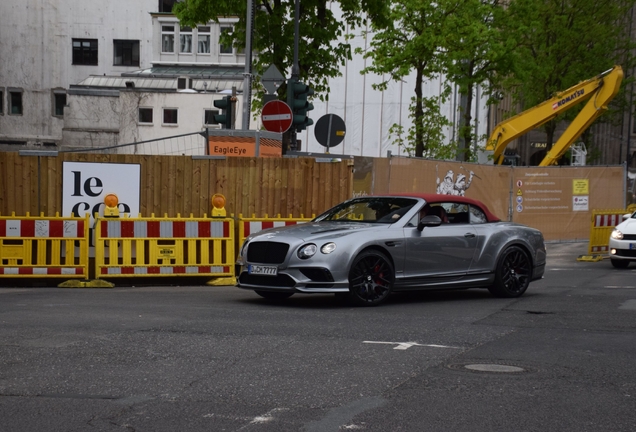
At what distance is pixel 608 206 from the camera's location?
33.2m

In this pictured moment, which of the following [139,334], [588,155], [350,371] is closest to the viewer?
[350,371]

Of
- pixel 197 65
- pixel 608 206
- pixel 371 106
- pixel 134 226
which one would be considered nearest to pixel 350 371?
pixel 134 226

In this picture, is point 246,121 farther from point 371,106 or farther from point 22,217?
point 371,106

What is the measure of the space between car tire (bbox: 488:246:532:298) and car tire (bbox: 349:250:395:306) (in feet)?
6.50

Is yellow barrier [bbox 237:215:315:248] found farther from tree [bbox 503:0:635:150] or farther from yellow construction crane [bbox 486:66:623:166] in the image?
tree [bbox 503:0:635:150]

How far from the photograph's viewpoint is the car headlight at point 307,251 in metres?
Result: 12.5

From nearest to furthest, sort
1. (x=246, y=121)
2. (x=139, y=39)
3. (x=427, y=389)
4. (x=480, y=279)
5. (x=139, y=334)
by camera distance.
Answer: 1. (x=427, y=389)
2. (x=139, y=334)
3. (x=480, y=279)
4. (x=246, y=121)
5. (x=139, y=39)

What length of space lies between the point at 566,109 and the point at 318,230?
2269 cm

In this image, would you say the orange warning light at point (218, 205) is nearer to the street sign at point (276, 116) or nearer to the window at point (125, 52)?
the street sign at point (276, 116)

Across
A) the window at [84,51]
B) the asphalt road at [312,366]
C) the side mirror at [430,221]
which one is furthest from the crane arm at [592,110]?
the window at [84,51]

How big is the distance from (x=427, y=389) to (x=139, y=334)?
3.49m

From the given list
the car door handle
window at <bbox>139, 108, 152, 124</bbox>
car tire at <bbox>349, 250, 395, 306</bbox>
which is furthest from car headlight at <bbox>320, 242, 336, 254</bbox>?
window at <bbox>139, 108, 152, 124</bbox>

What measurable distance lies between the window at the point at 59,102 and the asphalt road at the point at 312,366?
6405 cm

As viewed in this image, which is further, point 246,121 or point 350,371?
point 246,121
